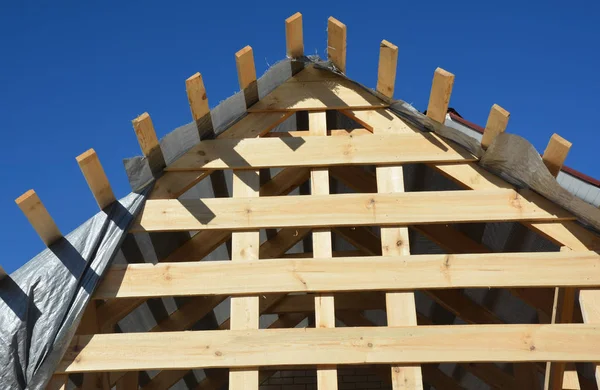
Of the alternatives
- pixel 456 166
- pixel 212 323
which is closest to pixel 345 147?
pixel 456 166

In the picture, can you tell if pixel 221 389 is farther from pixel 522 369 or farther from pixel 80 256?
pixel 80 256

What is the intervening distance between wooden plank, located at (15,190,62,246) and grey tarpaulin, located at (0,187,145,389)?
2.3 inches

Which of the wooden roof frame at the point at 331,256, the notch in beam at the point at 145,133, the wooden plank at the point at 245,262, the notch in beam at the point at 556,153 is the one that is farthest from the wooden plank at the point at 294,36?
the notch in beam at the point at 556,153

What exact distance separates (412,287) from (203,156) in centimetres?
152

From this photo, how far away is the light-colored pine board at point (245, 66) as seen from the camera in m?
4.13

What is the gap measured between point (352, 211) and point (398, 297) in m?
0.56

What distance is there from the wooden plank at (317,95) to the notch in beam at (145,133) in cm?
76

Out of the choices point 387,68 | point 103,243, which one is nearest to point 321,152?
point 387,68

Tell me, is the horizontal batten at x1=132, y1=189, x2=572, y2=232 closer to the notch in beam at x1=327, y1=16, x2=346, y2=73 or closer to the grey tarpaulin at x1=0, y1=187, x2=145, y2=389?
the grey tarpaulin at x1=0, y1=187, x2=145, y2=389

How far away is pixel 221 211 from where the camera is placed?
3.99 metres

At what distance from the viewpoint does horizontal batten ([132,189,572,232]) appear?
12.8 ft

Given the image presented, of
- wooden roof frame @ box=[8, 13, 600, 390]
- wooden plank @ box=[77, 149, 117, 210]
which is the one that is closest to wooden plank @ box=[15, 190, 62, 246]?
wooden roof frame @ box=[8, 13, 600, 390]

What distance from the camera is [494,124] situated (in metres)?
3.92

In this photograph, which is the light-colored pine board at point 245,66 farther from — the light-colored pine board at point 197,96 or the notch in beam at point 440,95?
the notch in beam at point 440,95
